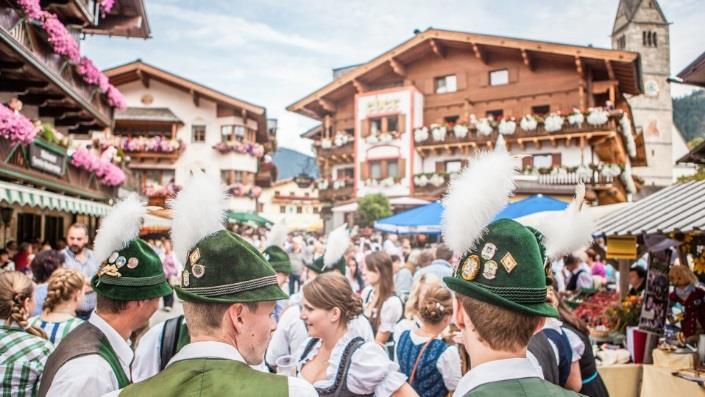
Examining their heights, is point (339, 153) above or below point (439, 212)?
above

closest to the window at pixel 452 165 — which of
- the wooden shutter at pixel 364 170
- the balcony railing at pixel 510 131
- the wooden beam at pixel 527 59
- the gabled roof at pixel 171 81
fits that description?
the balcony railing at pixel 510 131

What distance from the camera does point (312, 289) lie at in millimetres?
3451

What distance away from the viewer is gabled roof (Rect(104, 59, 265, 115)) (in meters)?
34.8

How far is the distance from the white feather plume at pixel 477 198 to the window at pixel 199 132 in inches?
1421

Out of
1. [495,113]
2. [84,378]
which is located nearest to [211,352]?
[84,378]

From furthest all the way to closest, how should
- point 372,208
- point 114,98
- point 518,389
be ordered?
1. point 372,208
2. point 114,98
3. point 518,389

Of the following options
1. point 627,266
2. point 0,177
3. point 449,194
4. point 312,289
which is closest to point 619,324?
point 627,266

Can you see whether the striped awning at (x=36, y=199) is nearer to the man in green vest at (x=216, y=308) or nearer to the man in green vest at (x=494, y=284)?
the man in green vest at (x=216, y=308)

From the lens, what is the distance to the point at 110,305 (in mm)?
2572

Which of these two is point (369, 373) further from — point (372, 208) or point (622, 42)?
point (622, 42)

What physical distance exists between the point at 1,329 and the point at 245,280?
2191 millimetres

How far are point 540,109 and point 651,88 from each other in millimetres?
44887

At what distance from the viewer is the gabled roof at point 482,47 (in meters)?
26.5

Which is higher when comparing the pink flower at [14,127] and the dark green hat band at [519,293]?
the pink flower at [14,127]
